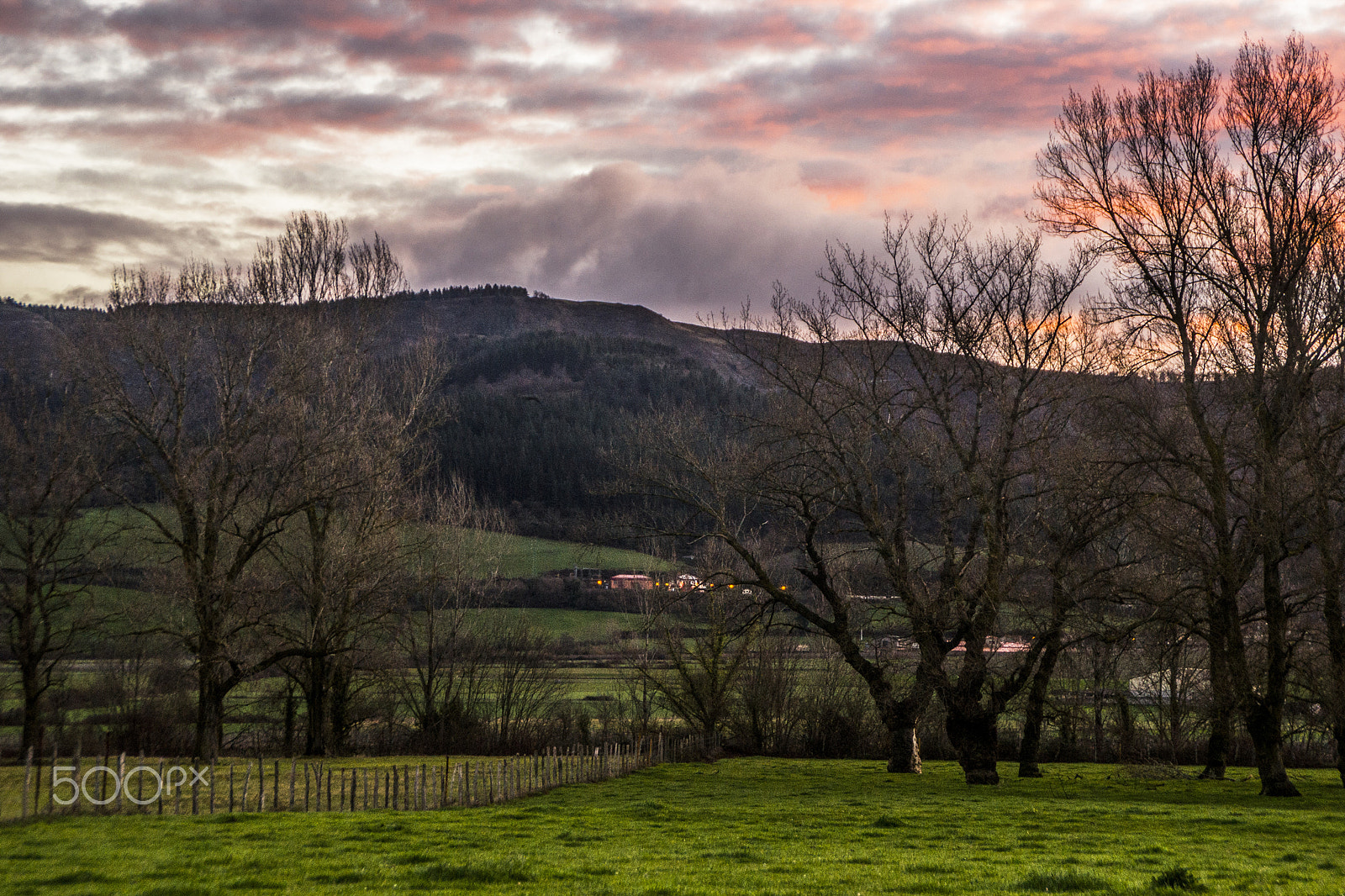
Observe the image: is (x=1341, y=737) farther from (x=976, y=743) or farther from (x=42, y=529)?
(x=42, y=529)

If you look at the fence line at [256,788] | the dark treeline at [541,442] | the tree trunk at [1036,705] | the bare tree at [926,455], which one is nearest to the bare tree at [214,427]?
the fence line at [256,788]

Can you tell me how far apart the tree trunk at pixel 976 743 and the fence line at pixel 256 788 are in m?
10.6

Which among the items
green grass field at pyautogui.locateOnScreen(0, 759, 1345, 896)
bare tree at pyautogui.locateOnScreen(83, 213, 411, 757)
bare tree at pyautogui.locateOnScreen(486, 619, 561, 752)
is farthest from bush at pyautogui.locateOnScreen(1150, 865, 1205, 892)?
bare tree at pyautogui.locateOnScreen(486, 619, 561, 752)

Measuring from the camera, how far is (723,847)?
47.8 feet

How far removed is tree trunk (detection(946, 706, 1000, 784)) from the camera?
89.1ft

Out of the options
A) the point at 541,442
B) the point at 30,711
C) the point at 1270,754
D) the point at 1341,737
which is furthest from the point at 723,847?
the point at 541,442

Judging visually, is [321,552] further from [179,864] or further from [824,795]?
[179,864]

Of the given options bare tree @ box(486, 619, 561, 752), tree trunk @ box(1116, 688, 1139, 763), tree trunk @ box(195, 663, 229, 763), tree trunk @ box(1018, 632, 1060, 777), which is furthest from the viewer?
bare tree @ box(486, 619, 561, 752)

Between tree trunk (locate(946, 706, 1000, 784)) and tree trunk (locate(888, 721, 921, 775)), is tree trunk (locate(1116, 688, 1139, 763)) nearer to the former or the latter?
tree trunk (locate(888, 721, 921, 775))

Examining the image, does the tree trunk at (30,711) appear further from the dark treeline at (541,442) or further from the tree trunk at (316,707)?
the dark treeline at (541,442)

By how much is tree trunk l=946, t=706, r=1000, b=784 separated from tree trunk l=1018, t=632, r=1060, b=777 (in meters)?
2.22

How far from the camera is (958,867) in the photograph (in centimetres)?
1258

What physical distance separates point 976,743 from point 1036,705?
320 centimetres

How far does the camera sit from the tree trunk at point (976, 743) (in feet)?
89.1
